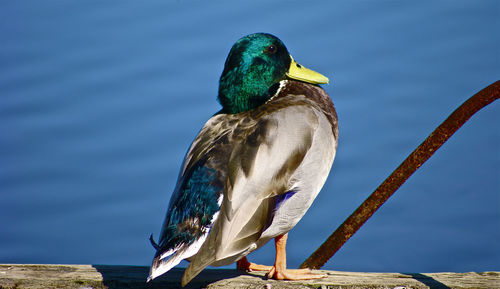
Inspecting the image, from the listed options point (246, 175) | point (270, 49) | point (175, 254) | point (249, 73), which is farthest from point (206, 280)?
point (270, 49)

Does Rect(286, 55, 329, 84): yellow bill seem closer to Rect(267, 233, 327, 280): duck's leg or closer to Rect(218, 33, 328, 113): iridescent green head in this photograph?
Rect(218, 33, 328, 113): iridescent green head

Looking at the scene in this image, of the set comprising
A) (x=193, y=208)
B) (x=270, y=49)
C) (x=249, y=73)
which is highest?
(x=270, y=49)

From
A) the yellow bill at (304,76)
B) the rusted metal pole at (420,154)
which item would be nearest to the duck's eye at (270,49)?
the yellow bill at (304,76)

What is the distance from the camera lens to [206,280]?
5.76 ft

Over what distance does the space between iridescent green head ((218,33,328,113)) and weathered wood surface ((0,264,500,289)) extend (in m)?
0.59

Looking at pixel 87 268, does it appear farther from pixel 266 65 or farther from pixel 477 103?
pixel 477 103

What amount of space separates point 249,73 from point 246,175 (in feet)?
1.58

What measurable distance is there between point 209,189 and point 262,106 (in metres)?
0.38

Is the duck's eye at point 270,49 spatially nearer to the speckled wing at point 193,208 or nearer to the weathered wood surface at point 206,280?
the speckled wing at point 193,208

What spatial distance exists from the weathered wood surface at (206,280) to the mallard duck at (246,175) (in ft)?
0.25

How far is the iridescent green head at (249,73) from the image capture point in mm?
2059

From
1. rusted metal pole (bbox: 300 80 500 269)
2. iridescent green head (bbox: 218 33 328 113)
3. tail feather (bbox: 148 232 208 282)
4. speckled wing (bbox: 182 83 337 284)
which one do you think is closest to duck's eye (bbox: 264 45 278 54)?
iridescent green head (bbox: 218 33 328 113)

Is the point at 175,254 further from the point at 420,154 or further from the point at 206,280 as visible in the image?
the point at 420,154

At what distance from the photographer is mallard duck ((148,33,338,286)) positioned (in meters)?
1.69
